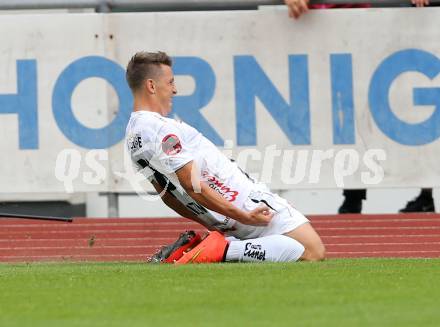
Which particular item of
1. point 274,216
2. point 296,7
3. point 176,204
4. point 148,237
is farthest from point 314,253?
point 296,7

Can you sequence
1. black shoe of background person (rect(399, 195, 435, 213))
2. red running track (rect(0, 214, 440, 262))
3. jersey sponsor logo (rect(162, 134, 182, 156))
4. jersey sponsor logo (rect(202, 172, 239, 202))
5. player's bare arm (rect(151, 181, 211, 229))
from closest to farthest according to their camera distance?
jersey sponsor logo (rect(162, 134, 182, 156)) < jersey sponsor logo (rect(202, 172, 239, 202)) < player's bare arm (rect(151, 181, 211, 229)) < red running track (rect(0, 214, 440, 262)) < black shoe of background person (rect(399, 195, 435, 213))

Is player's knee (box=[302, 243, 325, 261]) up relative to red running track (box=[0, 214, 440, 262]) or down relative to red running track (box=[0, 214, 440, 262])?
up

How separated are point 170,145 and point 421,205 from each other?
335 cm

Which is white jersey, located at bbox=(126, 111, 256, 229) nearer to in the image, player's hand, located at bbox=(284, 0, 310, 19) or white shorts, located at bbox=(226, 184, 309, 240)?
white shorts, located at bbox=(226, 184, 309, 240)

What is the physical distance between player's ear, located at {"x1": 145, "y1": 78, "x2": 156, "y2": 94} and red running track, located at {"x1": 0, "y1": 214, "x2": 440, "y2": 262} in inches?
74.0

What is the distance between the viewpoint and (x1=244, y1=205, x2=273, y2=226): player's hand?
9.11 metres

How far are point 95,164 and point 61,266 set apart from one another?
248cm

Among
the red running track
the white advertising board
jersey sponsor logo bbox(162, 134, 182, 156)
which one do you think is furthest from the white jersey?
the white advertising board

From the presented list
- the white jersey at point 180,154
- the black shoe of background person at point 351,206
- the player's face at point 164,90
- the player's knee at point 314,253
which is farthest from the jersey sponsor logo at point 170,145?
the black shoe of background person at point 351,206

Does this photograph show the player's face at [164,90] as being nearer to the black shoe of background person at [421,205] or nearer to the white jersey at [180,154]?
the white jersey at [180,154]

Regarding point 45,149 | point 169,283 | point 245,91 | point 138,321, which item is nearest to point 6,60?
point 45,149

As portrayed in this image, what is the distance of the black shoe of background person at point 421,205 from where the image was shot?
38.0ft

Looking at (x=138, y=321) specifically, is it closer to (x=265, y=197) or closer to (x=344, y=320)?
(x=344, y=320)

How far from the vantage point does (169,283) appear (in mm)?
7406
